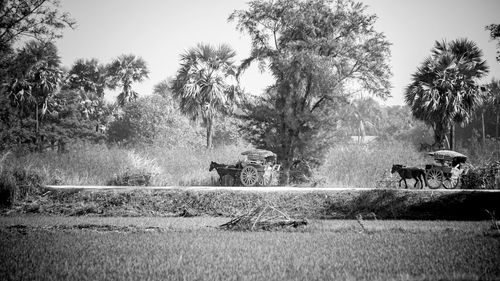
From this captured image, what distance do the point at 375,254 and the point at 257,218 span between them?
3.34 m

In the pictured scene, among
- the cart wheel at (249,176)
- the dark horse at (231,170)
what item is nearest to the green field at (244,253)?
the cart wheel at (249,176)

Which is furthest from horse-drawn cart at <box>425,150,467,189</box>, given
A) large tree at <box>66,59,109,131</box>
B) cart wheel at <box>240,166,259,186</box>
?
large tree at <box>66,59,109,131</box>

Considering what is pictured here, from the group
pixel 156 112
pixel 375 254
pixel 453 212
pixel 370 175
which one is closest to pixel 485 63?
pixel 370 175

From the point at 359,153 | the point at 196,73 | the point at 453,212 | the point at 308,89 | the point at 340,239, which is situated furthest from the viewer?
the point at 196,73

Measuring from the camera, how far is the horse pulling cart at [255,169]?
54.4ft

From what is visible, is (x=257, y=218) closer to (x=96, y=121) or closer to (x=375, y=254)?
(x=375, y=254)

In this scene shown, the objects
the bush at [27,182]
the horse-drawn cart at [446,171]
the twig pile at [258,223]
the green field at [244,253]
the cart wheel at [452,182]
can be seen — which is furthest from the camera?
the cart wheel at [452,182]

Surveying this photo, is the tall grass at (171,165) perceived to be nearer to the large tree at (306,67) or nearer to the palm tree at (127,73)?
the large tree at (306,67)

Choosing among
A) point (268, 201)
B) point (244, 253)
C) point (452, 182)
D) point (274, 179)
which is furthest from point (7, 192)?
point (452, 182)

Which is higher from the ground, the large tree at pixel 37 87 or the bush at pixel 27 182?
the large tree at pixel 37 87

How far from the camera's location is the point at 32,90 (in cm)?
3612

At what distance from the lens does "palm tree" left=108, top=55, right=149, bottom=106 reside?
43094 mm

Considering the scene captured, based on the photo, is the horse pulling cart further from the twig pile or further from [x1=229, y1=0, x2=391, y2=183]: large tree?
the twig pile

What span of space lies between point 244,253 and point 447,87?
21.2 m
